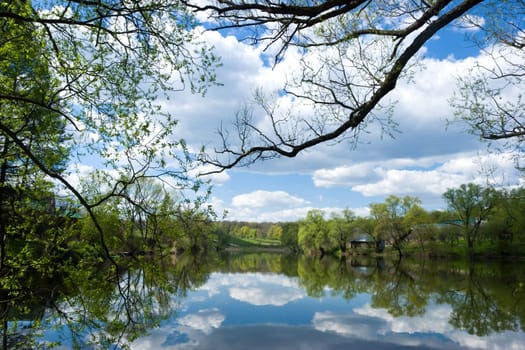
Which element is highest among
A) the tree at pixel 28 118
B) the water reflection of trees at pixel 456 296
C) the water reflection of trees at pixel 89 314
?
the tree at pixel 28 118

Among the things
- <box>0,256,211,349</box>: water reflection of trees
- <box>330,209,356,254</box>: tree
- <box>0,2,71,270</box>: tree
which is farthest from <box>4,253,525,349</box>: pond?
<box>330,209,356,254</box>: tree

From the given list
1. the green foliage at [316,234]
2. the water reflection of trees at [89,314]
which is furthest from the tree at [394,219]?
the water reflection of trees at [89,314]

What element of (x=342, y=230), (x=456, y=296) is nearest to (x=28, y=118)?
(x=456, y=296)

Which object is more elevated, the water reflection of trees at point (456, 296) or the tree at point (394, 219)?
the tree at point (394, 219)

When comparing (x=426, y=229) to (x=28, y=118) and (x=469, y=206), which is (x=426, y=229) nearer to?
(x=469, y=206)

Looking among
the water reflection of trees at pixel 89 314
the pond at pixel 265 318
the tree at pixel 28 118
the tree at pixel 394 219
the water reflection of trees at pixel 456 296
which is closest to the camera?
the tree at pixel 28 118

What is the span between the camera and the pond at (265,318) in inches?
427

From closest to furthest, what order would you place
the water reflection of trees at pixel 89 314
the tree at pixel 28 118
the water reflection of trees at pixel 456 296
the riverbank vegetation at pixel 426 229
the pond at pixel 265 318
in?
1. the tree at pixel 28 118
2. the water reflection of trees at pixel 89 314
3. the pond at pixel 265 318
4. the water reflection of trees at pixel 456 296
5. the riverbank vegetation at pixel 426 229

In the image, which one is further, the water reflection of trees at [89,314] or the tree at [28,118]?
the water reflection of trees at [89,314]

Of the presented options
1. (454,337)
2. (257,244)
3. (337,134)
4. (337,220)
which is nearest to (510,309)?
(454,337)

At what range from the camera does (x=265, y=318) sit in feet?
48.6

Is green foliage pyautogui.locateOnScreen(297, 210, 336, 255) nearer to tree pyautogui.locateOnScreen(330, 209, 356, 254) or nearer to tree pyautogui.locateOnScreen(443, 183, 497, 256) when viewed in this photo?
tree pyautogui.locateOnScreen(330, 209, 356, 254)

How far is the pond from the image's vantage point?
10.8 meters

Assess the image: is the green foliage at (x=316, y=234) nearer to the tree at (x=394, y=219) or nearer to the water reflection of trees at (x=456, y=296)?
the tree at (x=394, y=219)
